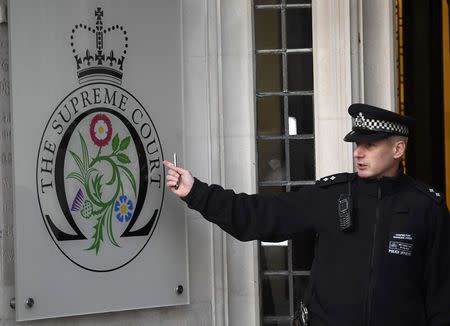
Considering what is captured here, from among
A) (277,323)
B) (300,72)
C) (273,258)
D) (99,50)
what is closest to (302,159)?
(300,72)

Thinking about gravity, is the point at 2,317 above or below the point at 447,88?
below

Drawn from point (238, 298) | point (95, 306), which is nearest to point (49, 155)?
point (95, 306)

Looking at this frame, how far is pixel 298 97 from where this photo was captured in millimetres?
8172

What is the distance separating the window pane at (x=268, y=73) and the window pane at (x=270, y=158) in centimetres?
38

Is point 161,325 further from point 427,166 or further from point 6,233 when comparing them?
point 427,166

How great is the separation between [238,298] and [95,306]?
109 cm

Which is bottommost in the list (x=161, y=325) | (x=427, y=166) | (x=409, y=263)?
(x=161, y=325)

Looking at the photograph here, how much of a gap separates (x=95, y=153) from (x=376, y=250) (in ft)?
6.94

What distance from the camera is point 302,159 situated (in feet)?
26.9

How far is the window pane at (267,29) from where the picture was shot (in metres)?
8.11

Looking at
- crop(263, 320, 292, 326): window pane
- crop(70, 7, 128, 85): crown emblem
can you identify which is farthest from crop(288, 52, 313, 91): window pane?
crop(263, 320, 292, 326): window pane

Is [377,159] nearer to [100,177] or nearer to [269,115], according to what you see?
[269,115]

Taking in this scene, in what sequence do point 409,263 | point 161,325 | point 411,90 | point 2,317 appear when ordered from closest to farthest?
point 409,263
point 2,317
point 161,325
point 411,90

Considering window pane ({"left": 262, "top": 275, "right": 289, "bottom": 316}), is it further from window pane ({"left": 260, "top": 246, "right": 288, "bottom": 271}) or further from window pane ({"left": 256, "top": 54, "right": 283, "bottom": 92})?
window pane ({"left": 256, "top": 54, "right": 283, "bottom": 92})
